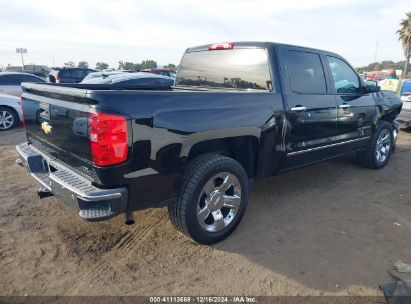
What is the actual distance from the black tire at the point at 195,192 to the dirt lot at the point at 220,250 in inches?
7.8

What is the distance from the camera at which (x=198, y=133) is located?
109 inches

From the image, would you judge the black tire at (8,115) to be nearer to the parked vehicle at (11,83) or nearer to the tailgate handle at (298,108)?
the parked vehicle at (11,83)

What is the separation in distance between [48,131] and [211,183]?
154cm

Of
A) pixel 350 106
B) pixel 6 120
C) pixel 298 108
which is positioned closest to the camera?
pixel 298 108

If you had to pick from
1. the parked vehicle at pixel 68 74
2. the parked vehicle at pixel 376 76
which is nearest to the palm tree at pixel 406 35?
the parked vehicle at pixel 376 76

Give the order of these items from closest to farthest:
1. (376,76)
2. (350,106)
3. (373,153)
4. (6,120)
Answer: (350,106)
(373,153)
(6,120)
(376,76)

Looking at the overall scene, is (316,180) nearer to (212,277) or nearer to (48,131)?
(212,277)

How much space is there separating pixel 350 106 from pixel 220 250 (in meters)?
2.80

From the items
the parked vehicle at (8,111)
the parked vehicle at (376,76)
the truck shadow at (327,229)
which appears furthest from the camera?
the parked vehicle at (376,76)

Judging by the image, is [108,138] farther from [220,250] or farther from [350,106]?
[350,106]

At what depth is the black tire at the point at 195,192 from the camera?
2.84 meters

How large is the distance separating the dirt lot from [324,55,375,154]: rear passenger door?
2.78ft

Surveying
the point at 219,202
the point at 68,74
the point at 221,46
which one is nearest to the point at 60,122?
the point at 219,202

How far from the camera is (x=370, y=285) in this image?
104 inches
